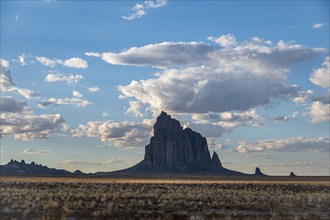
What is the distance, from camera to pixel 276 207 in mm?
29781

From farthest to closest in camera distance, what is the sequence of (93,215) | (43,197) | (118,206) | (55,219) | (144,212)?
(43,197) → (118,206) → (144,212) → (93,215) → (55,219)

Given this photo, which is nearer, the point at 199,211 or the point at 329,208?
the point at 199,211

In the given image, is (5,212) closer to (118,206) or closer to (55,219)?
(55,219)

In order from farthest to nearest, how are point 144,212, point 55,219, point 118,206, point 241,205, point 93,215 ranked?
point 241,205 < point 118,206 < point 144,212 < point 93,215 < point 55,219

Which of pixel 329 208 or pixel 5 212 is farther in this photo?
pixel 329 208

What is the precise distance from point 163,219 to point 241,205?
9.11 metres

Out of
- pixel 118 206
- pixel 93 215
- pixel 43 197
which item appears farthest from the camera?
pixel 43 197

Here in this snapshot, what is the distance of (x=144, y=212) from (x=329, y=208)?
12.1 m

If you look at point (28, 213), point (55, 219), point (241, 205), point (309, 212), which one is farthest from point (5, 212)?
point (309, 212)

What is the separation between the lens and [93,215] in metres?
24.3

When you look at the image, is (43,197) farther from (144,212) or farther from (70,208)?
(144,212)

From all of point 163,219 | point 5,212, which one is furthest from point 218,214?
point 5,212

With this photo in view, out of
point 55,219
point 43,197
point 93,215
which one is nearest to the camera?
point 55,219

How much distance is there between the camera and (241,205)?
30828mm
